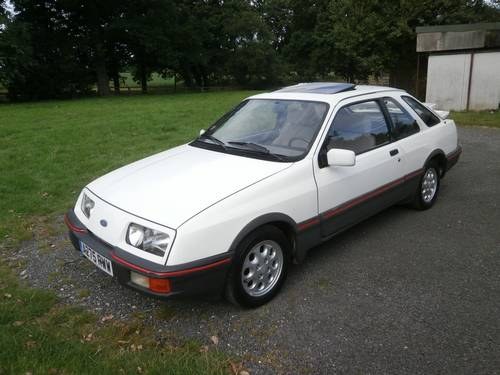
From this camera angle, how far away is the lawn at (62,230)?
275 cm

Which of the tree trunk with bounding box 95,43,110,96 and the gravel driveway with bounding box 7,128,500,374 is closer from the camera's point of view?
the gravel driveway with bounding box 7,128,500,374

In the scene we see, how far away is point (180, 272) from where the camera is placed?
2781 millimetres

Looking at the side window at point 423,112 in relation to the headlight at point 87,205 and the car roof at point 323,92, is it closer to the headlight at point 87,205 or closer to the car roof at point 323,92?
the car roof at point 323,92

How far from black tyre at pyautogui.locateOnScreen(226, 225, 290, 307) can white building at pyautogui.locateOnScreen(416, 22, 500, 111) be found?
11.6 metres

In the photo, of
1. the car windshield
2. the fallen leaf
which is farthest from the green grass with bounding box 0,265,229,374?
the car windshield

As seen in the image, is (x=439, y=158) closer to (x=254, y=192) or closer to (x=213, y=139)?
(x=213, y=139)

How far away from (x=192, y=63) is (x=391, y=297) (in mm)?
33946

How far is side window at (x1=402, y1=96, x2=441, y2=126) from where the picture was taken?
512 centimetres

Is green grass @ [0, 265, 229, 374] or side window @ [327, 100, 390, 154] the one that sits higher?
side window @ [327, 100, 390, 154]

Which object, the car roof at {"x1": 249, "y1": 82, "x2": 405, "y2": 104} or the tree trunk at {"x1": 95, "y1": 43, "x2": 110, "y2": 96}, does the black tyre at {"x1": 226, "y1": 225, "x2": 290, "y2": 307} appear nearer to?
the car roof at {"x1": 249, "y1": 82, "x2": 405, "y2": 104}

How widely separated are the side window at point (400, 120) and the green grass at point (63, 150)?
14.0 ft

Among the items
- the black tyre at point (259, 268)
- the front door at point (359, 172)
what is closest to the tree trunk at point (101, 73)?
the front door at point (359, 172)

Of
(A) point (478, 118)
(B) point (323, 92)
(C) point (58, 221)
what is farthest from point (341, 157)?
(A) point (478, 118)

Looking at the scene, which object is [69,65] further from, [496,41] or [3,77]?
[496,41]
